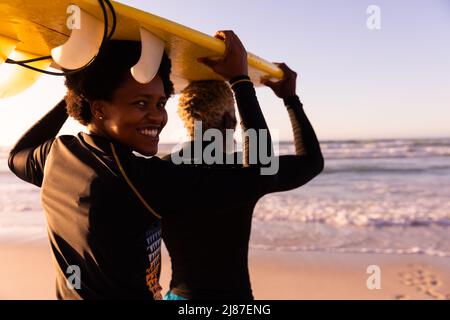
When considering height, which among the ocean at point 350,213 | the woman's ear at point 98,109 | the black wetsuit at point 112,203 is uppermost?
the woman's ear at point 98,109

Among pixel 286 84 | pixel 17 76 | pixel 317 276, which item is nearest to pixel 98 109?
pixel 17 76

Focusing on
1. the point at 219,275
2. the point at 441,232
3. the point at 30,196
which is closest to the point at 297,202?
the point at 441,232

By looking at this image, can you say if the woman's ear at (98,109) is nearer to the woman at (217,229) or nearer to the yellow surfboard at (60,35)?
the yellow surfboard at (60,35)

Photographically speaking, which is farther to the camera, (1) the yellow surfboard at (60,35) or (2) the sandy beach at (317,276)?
(2) the sandy beach at (317,276)

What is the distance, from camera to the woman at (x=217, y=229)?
5.74 ft

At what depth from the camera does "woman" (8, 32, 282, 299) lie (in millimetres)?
1195

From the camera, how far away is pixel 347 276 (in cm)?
520

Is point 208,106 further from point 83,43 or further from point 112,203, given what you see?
point 112,203

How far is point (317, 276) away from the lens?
524 cm

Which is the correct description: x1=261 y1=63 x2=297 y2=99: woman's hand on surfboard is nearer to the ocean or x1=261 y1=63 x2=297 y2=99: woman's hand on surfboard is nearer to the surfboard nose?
the surfboard nose

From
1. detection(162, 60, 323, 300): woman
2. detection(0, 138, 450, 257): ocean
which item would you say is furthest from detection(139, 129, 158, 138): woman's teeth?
detection(0, 138, 450, 257): ocean

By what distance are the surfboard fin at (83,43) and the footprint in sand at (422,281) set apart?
461 centimetres

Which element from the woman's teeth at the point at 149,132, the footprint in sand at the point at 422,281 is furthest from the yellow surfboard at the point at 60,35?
the footprint in sand at the point at 422,281

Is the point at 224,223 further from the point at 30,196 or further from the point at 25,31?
the point at 30,196
